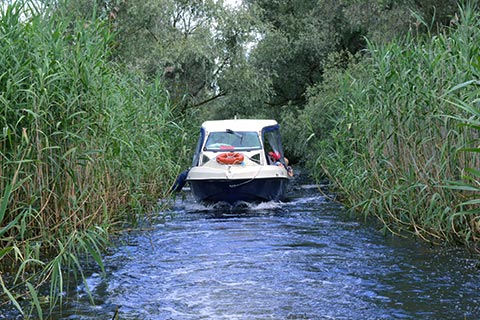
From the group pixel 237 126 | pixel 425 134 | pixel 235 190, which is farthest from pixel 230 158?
pixel 425 134

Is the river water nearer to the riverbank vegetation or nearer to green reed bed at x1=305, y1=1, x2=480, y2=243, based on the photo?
the riverbank vegetation

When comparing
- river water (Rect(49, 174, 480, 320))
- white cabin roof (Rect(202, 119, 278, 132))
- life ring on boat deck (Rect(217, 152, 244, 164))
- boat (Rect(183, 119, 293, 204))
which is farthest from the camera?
white cabin roof (Rect(202, 119, 278, 132))

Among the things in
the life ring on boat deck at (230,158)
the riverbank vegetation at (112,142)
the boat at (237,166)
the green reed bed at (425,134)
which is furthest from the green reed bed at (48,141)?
the life ring on boat deck at (230,158)

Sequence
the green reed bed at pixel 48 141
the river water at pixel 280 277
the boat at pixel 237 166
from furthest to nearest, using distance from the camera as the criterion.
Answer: the boat at pixel 237 166 → the green reed bed at pixel 48 141 → the river water at pixel 280 277

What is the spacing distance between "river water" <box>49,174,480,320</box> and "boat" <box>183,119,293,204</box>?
96.8 inches

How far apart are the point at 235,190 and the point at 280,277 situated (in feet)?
22.2

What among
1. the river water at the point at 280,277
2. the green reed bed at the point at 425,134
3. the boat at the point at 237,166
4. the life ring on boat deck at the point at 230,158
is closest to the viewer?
the river water at the point at 280,277

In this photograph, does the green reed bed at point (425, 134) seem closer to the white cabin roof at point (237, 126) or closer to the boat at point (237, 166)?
the boat at point (237, 166)

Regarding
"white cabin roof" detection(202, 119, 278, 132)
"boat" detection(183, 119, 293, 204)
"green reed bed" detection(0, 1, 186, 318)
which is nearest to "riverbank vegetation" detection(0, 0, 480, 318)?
"green reed bed" detection(0, 1, 186, 318)

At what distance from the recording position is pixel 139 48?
80.3 feet

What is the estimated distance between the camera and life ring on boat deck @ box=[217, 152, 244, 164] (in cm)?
1459

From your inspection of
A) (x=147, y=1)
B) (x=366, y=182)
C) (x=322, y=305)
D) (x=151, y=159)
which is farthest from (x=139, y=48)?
(x=322, y=305)

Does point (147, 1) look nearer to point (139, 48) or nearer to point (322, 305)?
point (139, 48)

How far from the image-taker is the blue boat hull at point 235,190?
566 inches
